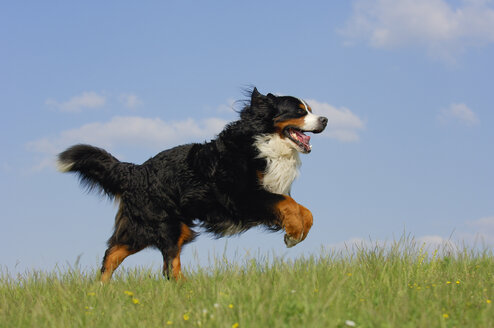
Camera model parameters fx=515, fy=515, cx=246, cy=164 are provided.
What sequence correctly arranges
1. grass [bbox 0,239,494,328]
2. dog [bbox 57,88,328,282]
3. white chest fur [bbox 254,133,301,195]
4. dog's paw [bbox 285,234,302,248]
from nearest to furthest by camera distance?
grass [bbox 0,239,494,328] < dog's paw [bbox 285,234,302,248] < dog [bbox 57,88,328,282] < white chest fur [bbox 254,133,301,195]

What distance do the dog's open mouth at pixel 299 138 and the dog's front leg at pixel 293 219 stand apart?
0.61 m

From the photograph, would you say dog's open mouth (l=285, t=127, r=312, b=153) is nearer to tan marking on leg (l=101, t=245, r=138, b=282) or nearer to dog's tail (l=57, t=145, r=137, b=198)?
dog's tail (l=57, t=145, r=137, b=198)

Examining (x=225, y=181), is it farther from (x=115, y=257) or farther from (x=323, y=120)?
(x=115, y=257)

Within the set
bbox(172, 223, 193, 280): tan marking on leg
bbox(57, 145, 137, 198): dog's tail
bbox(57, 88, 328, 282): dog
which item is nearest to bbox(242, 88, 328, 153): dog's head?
bbox(57, 88, 328, 282): dog

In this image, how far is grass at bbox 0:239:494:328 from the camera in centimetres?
354

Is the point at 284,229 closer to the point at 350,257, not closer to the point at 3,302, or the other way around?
the point at 350,257

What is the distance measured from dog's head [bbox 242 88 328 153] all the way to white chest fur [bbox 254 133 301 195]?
9 centimetres

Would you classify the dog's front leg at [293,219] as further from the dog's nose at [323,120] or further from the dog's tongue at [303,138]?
the dog's nose at [323,120]

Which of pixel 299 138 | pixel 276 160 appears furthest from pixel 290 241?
pixel 299 138

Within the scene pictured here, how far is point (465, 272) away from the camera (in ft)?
18.6

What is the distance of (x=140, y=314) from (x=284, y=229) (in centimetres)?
192

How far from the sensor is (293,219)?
5301 millimetres

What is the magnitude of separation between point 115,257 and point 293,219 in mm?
2208

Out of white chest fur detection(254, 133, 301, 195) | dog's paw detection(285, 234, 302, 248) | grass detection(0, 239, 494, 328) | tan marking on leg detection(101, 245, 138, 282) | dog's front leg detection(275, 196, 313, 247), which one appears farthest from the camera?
tan marking on leg detection(101, 245, 138, 282)
